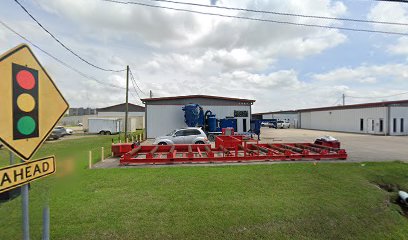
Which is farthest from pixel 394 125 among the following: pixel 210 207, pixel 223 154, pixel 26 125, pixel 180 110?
pixel 26 125

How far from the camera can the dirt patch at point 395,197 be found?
5738 millimetres

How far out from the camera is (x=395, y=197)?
249 inches

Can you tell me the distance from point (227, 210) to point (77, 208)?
3500mm

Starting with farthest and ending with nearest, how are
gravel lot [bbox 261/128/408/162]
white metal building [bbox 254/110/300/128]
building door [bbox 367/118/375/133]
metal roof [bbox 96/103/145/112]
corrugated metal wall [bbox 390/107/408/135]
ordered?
metal roof [bbox 96/103/145/112] → white metal building [bbox 254/110/300/128] → building door [bbox 367/118/375/133] → corrugated metal wall [bbox 390/107/408/135] → gravel lot [bbox 261/128/408/162]

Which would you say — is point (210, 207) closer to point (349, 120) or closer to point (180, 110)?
point (180, 110)

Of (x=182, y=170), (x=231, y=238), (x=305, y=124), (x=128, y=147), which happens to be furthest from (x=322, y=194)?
(x=305, y=124)

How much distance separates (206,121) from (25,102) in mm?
22215

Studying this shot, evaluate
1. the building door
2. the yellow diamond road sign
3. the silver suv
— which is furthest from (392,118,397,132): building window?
the yellow diamond road sign

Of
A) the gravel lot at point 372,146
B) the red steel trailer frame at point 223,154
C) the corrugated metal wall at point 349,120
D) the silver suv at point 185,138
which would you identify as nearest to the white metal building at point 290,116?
the corrugated metal wall at point 349,120

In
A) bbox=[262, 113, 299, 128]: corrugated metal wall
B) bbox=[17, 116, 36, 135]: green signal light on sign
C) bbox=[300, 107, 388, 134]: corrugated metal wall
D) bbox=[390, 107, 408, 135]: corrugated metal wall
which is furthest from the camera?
bbox=[262, 113, 299, 128]: corrugated metal wall

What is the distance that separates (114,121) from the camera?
3519 cm

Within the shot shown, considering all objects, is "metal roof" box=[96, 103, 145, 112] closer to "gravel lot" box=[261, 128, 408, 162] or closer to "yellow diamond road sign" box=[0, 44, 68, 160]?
"gravel lot" box=[261, 128, 408, 162]

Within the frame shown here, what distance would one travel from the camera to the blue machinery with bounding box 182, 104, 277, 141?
22.3 metres

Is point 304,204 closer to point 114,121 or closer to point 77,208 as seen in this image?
point 77,208
